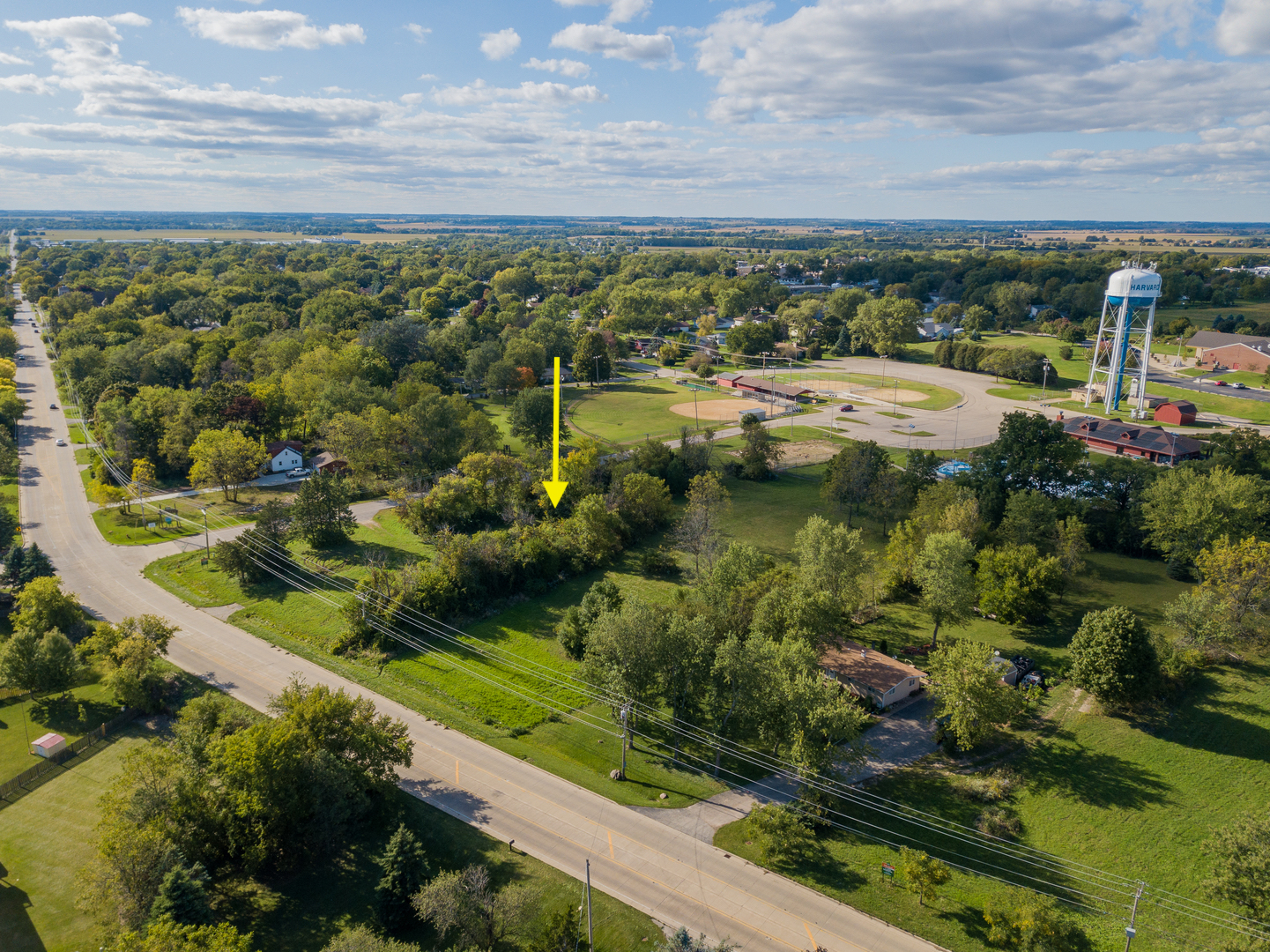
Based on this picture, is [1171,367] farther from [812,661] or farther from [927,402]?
[812,661]

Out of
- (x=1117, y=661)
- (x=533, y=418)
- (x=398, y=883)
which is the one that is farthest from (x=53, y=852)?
(x=533, y=418)

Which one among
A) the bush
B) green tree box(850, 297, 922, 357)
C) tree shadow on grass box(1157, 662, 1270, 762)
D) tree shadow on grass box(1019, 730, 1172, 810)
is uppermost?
green tree box(850, 297, 922, 357)

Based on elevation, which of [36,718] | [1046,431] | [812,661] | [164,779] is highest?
[1046,431]

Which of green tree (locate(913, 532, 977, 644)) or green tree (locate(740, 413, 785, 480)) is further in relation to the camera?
green tree (locate(740, 413, 785, 480))

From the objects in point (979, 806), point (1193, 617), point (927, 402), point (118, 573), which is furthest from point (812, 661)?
point (927, 402)

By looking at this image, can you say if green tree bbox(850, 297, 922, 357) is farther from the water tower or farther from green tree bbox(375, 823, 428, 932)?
green tree bbox(375, 823, 428, 932)

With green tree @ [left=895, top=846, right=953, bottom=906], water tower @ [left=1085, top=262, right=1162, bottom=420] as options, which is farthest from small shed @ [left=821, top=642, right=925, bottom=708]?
water tower @ [left=1085, top=262, right=1162, bottom=420]
